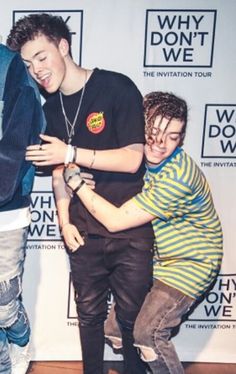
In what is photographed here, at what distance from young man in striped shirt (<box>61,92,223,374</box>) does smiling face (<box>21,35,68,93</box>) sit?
0.30 m

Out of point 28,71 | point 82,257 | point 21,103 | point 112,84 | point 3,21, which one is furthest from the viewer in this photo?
point 3,21

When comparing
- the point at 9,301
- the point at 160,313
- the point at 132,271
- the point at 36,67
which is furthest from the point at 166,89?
the point at 9,301

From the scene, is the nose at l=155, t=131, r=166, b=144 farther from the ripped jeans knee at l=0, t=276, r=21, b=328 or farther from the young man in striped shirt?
the ripped jeans knee at l=0, t=276, r=21, b=328

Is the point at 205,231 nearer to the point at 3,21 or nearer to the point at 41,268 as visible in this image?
the point at 41,268

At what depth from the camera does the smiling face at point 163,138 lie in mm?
1660

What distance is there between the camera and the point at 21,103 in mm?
1431

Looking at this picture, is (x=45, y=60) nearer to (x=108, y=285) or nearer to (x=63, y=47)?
(x=63, y=47)

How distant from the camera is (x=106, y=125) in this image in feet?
5.57

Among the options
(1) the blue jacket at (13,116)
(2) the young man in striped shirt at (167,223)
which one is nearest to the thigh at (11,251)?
(1) the blue jacket at (13,116)

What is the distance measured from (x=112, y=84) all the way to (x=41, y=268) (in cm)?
95

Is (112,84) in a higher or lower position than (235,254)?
higher

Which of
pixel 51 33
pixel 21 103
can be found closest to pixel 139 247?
pixel 21 103

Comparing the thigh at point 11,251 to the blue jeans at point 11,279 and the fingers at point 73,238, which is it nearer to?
the blue jeans at point 11,279

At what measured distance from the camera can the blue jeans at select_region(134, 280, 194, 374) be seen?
65.2 inches
